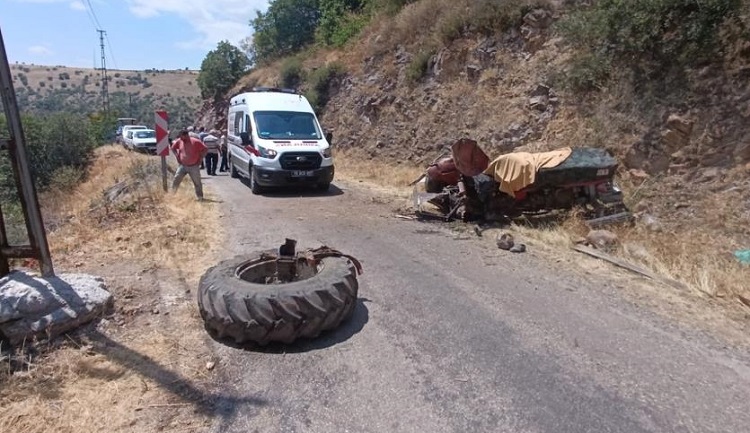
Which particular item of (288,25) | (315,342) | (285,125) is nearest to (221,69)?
(288,25)

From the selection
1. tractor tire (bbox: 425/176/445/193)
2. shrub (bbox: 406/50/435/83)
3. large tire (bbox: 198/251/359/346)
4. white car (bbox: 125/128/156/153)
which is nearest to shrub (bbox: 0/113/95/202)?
white car (bbox: 125/128/156/153)

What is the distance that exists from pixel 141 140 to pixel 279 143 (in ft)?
73.1

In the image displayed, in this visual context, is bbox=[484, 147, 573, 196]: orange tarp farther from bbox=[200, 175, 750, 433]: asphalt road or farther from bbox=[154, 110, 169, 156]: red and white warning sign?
bbox=[154, 110, 169, 156]: red and white warning sign

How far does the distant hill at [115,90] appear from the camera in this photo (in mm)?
82875

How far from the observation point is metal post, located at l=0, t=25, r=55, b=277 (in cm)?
399

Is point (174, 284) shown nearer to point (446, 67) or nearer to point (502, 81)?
point (502, 81)

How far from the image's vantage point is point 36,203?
4383mm

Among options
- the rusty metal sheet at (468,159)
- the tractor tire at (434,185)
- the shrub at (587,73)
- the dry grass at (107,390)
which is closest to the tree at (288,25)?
the shrub at (587,73)

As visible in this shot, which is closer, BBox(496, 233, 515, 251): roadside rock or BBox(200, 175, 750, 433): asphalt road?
BBox(200, 175, 750, 433): asphalt road

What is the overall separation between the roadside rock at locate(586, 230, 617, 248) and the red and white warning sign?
9138 millimetres

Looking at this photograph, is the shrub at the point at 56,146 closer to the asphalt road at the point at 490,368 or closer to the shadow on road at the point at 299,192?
the shadow on road at the point at 299,192

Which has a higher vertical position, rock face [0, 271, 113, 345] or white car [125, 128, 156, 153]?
rock face [0, 271, 113, 345]

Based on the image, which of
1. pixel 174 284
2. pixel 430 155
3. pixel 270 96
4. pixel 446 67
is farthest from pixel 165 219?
pixel 446 67

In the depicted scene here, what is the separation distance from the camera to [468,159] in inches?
336
